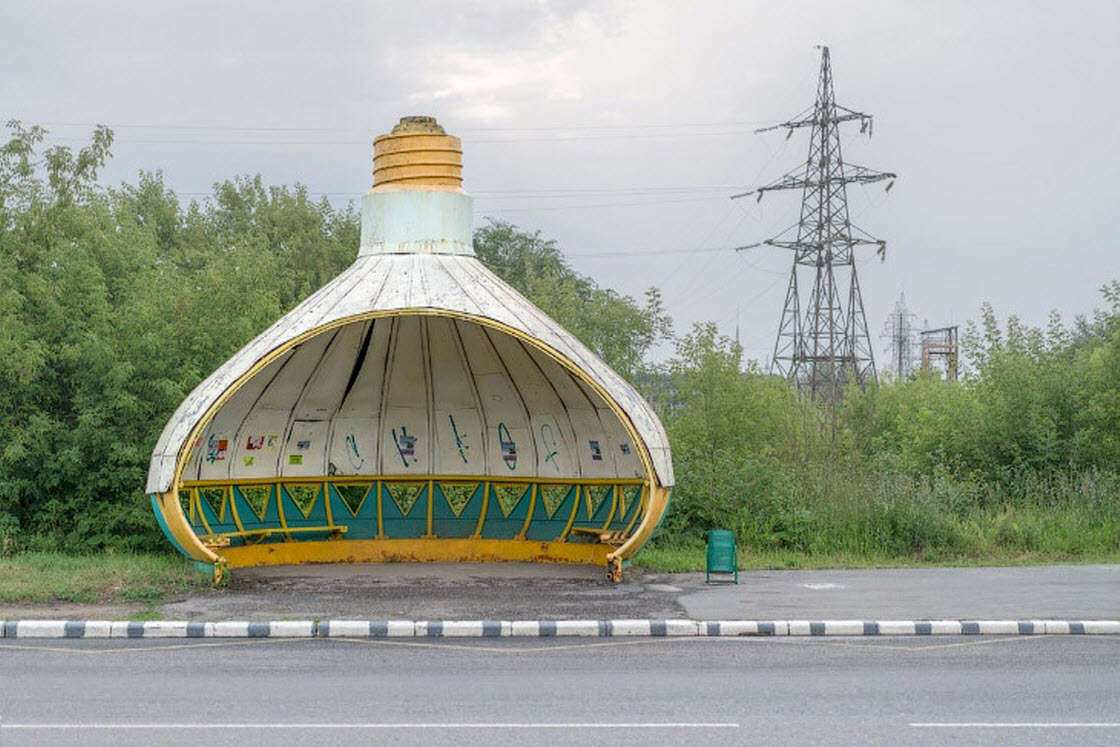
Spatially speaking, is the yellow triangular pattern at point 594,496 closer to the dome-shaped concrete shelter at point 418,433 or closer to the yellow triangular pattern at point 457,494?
the dome-shaped concrete shelter at point 418,433

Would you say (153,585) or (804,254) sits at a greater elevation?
(804,254)

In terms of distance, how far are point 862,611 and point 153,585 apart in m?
7.56

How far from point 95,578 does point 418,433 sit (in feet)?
18.4

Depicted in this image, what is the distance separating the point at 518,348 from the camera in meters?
18.5

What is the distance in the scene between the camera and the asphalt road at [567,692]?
7875 millimetres

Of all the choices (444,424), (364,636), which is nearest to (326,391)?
(444,424)

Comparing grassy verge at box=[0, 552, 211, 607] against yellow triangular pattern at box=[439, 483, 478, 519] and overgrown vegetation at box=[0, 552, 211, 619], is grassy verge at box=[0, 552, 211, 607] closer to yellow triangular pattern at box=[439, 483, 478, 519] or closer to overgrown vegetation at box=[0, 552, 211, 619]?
overgrown vegetation at box=[0, 552, 211, 619]

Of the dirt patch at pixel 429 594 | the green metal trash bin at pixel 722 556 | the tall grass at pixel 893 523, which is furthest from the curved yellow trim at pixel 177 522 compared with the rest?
the tall grass at pixel 893 523

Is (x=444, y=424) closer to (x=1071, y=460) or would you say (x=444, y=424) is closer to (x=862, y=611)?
(x=862, y=611)

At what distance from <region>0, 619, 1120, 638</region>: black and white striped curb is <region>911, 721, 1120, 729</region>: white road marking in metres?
4.27

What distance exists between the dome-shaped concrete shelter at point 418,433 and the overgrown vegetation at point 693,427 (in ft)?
3.80

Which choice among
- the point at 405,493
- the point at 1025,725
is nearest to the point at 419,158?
the point at 405,493

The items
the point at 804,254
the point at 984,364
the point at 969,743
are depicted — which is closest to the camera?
the point at 969,743

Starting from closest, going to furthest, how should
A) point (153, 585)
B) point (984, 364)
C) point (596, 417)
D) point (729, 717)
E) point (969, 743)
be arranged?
1. point (969, 743)
2. point (729, 717)
3. point (153, 585)
4. point (596, 417)
5. point (984, 364)
